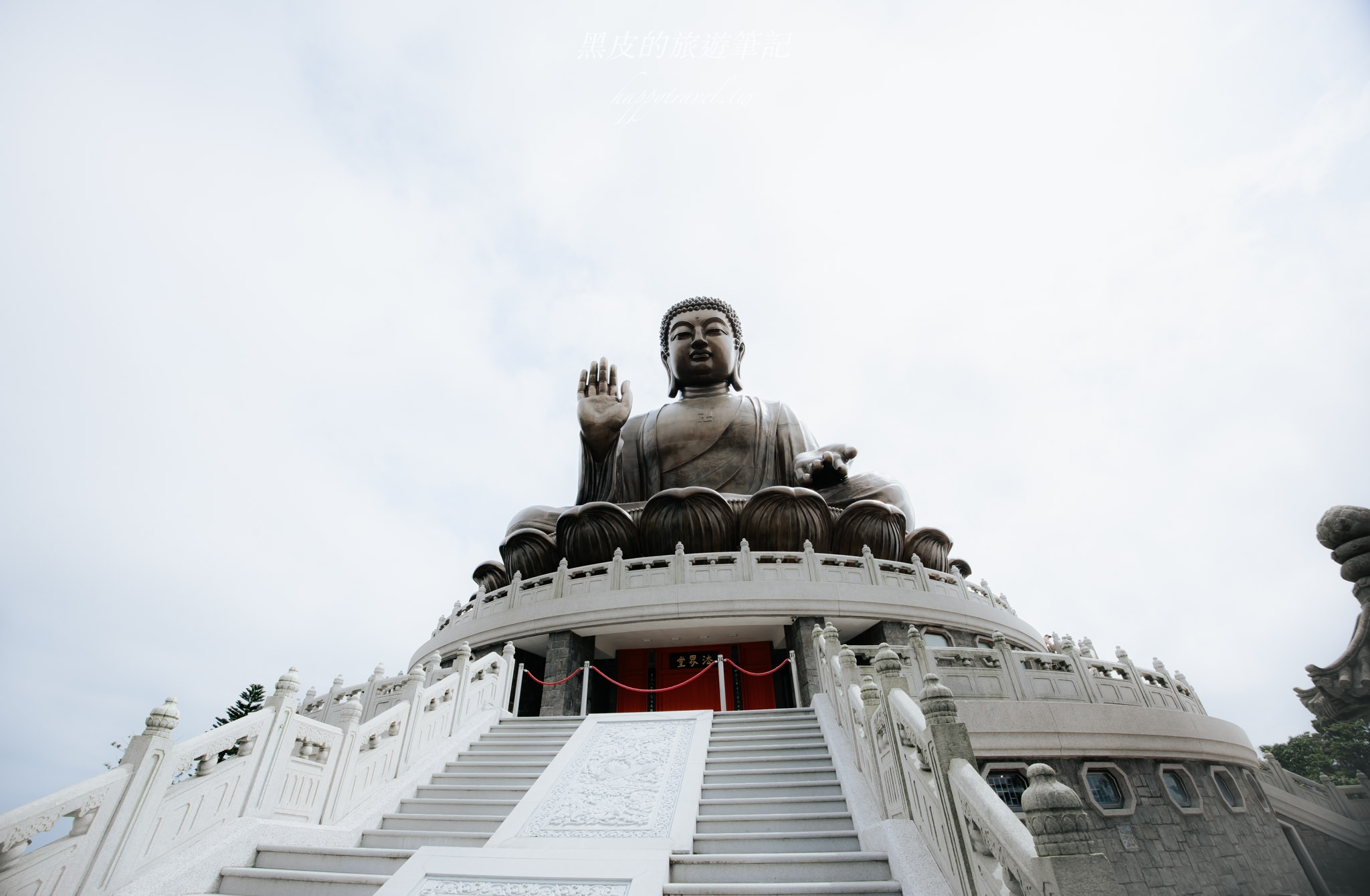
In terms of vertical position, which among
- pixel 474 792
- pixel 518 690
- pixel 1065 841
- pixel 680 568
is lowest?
pixel 1065 841

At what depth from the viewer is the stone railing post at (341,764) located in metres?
5.30

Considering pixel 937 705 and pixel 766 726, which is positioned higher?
pixel 766 726

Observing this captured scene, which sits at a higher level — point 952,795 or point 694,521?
point 694,521

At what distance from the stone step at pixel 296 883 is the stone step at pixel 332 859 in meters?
0.09

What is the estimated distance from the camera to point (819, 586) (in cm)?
1095

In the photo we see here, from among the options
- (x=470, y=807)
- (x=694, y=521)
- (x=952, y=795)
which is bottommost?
(x=952, y=795)

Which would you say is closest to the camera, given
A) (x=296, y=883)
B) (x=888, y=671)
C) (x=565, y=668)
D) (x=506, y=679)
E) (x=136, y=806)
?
(x=136, y=806)

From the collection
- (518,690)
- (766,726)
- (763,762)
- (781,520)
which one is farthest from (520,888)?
(781,520)

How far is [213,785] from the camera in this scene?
4.60 m

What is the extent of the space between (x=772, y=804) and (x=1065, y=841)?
3.24m

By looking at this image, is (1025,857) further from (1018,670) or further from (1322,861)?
(1322,861)

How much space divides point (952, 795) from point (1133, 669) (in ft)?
23.5

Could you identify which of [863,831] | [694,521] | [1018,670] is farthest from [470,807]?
[694,521]

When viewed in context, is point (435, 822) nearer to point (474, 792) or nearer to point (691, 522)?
point (474, 792)
